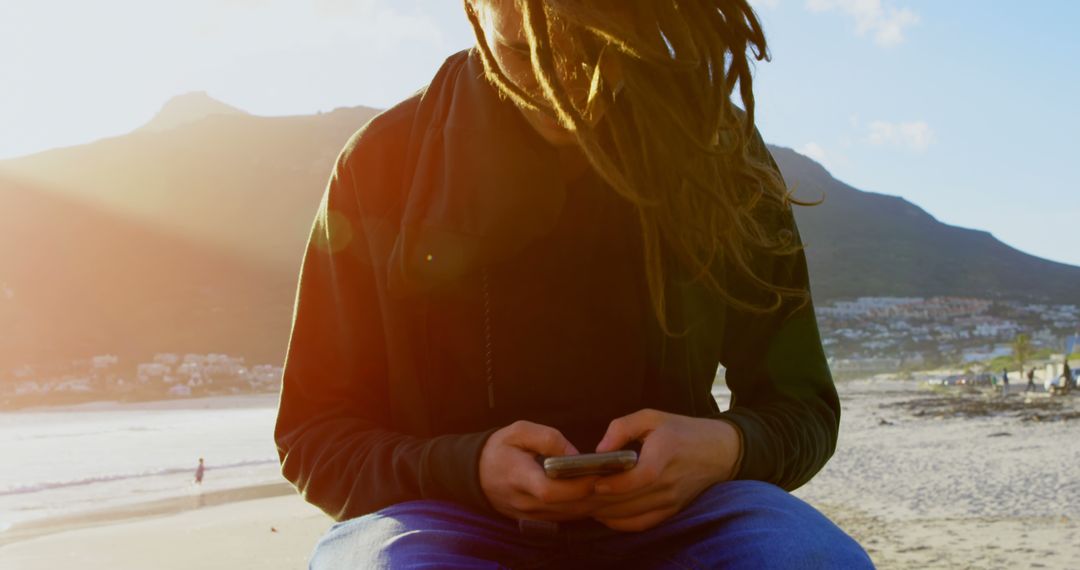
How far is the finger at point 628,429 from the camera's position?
119cm

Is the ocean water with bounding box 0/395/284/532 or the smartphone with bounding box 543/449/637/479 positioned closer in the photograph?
the smartphone with bounding box 543/449/637/479

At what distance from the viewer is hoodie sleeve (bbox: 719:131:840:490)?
1426mm

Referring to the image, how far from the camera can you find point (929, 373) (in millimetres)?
62656

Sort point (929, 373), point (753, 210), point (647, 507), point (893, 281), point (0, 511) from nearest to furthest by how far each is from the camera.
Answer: point (647, 507) → point (753, 210) → point (0, 511) → point (929, 373) → point (893, 281)

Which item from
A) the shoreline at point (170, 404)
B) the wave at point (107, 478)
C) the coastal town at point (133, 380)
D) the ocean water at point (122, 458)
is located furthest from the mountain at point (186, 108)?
the wave at point (107, 478)

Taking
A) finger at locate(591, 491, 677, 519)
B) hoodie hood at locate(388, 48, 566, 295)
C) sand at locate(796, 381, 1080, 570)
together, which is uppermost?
hoodie hood at locate(388, 48, 566, 295)

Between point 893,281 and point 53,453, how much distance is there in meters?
96.3

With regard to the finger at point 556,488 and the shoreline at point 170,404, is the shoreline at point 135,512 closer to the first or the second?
the finger at point 556,488

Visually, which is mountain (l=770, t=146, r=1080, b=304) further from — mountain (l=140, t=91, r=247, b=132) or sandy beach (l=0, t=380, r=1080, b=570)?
mountain (l=140, t=91, r=247, b=132)

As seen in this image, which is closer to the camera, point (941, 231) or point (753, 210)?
point (753, 210)

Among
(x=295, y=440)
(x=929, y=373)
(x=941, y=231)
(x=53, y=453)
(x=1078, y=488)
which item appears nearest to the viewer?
(x=295, y=440)

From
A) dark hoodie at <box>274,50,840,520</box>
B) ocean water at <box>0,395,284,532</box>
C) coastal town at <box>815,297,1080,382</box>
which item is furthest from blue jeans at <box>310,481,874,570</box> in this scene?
coastal town at <box>815,297,1080,382</box>

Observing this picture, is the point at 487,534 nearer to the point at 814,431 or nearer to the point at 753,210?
the point at 814,431

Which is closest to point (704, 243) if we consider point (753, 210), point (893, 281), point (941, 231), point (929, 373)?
point (753, 210)
